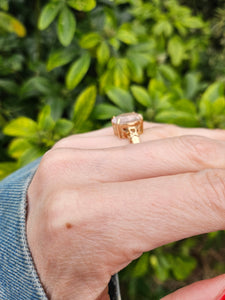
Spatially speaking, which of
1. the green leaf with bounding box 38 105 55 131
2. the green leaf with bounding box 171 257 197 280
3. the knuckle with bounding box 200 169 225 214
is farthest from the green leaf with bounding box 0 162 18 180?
the green leaf with bounding box 171 257 197 280

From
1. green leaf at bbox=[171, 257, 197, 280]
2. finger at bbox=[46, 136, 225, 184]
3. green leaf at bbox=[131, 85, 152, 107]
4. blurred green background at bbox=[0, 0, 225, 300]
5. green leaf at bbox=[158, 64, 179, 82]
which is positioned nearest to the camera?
finger at bbox=[46, 136, 225, 184]

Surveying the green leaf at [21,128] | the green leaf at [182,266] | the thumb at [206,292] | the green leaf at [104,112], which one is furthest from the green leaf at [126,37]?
the green leaf at [182,266]

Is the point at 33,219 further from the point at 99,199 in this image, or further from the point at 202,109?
the point at 202,109

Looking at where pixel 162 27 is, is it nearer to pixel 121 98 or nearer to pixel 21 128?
pixel 121 98

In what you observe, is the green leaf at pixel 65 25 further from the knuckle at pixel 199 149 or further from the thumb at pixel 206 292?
the thumb at pixel 206 292

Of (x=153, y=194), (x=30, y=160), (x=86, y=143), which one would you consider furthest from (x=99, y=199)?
(x=30, y=160)

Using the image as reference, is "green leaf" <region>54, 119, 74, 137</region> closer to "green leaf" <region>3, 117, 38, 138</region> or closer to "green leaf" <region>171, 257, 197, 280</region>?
"green leaf" <region>3, 117, 38, 138</region>
